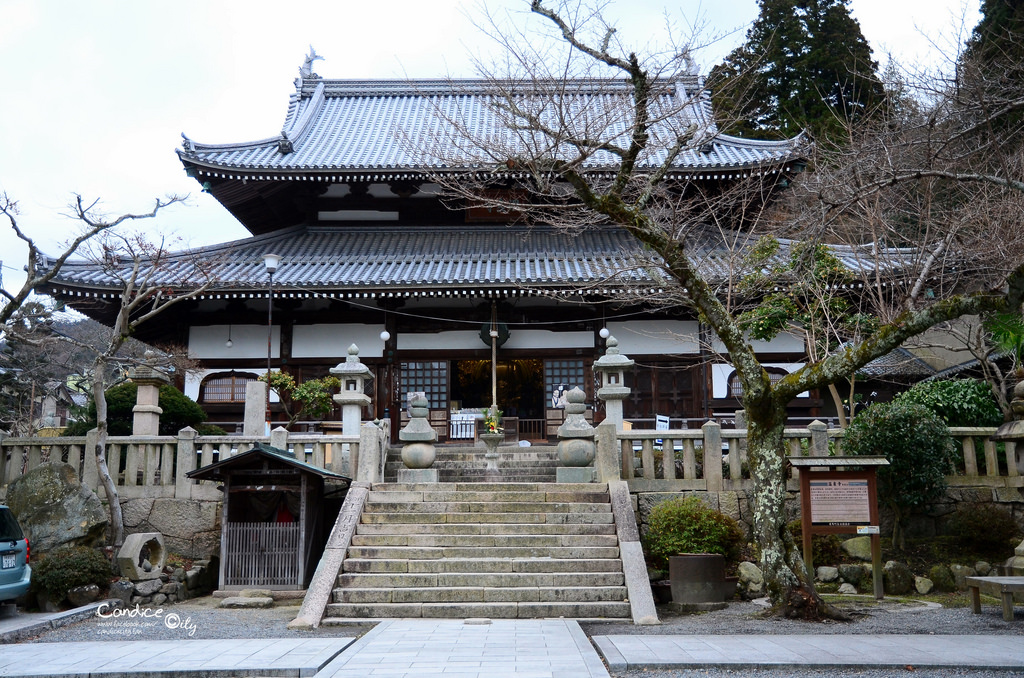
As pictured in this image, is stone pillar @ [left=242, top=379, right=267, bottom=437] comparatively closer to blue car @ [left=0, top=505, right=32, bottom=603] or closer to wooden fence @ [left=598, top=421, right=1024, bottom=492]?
blue car @ [left=0, top=505, right=32, bottom=603]

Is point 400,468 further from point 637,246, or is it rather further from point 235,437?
point 637,246

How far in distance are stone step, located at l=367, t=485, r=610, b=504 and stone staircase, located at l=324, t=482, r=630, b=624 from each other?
0.05 feet

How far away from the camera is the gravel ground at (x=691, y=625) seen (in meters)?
8.14

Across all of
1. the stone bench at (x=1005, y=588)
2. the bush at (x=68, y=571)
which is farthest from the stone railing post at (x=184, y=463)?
the stone bench at (x=1005, y=588)

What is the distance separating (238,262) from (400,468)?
7.64m

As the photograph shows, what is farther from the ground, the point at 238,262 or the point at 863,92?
the point at 863,92

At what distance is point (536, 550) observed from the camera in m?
10.4

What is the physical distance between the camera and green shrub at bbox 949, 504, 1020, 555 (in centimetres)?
1134

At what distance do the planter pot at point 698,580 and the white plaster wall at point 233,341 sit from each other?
37.0 ft

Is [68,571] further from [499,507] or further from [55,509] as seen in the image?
[499,507]

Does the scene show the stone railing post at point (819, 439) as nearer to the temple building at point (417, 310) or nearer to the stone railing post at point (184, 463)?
the temple building at point (417, 310)

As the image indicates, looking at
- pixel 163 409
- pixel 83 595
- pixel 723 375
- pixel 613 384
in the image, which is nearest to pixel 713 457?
pixel 613 384

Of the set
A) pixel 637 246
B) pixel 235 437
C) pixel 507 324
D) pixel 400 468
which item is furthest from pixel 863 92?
pixel 235 437

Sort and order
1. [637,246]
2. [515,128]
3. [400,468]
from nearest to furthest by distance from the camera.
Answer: [515,128] < [400,468] < [637,246]
